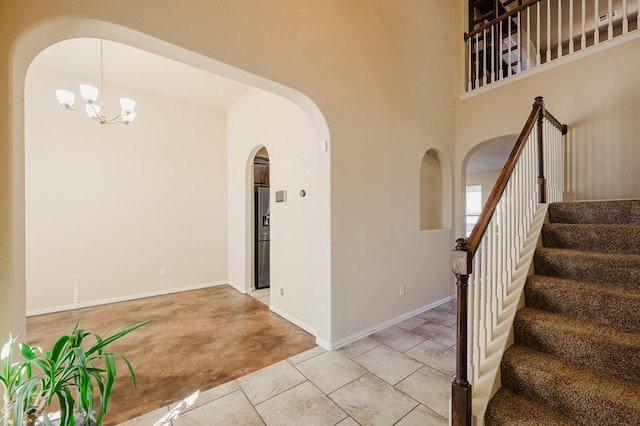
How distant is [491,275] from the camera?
1615 millimetres

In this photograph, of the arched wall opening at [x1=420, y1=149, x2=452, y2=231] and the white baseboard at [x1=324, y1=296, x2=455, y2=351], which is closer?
the white baseboard at [x1=324, y1=296, x2=455, y2=351]

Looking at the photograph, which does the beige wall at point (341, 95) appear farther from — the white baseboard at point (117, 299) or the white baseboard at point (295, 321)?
the white baseboard at point (117, 299)

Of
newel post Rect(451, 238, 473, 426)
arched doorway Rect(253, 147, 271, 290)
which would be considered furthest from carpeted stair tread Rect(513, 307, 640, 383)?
arched doorway Rect(253, 147, 271, 290)

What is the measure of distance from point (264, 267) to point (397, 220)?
2648mm

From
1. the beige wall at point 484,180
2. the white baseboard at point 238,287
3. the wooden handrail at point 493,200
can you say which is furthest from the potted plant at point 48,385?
the beige wall at point 484,180

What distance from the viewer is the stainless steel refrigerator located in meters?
4.66

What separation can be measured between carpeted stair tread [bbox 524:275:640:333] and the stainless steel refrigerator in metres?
3.76

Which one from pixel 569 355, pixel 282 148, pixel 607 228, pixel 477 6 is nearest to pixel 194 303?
pixel 282 148

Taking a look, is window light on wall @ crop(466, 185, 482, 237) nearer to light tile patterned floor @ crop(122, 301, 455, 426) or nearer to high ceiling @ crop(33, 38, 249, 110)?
light tile patterned floor @ crop(122, 301, 455, 426)

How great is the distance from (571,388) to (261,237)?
411 centimetres

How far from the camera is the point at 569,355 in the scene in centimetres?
152

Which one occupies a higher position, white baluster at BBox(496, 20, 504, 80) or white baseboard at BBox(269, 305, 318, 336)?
white baluster at BBox(496, 20, 504, 80)

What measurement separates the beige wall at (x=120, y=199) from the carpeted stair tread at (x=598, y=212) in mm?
4899

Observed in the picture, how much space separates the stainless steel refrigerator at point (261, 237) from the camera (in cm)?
466
